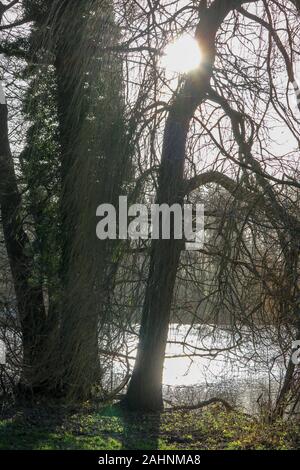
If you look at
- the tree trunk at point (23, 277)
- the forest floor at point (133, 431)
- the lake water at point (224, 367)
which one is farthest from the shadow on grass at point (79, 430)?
the tree trunk at point (23, 277)

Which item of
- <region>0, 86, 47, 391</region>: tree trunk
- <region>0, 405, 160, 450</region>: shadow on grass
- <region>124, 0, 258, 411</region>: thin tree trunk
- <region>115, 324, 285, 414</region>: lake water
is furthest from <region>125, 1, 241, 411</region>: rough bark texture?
<region>0, 86, 47, 391</region>: tree trunk

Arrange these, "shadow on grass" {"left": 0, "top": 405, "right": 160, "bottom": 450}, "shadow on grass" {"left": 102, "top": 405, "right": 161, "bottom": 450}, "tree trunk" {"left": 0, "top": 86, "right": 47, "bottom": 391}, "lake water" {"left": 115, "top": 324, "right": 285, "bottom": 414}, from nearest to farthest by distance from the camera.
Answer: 1. "shadow on grass" {"left": 0, "top": 405, "right": 160, "bottom": 450}
2. "shadow on grass" {"left": 102, "top": 405, "right": 161, "bottom": 450}
3. "lake water" {"left": 115, "top": 324, "right": 285, "bottom": 414}
4. "tree trunk" {"left": 0, "top": 86, "right": 47, "bottom": 391}

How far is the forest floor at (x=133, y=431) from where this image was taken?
25.6ft

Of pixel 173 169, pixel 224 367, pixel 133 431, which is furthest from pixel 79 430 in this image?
pixel 224 367

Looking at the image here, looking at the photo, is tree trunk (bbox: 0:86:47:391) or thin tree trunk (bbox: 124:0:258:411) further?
tree trunk (bbox: 0:86:47:391)

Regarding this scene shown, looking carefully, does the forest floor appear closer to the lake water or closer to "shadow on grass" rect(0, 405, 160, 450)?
"shadow on grass" rect(0, 405, 160, 450)

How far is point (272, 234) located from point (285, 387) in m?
1.65

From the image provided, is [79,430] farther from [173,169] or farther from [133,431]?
[173,169]

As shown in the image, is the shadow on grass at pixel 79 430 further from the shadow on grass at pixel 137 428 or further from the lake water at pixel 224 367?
the lake water at pixel 224 367

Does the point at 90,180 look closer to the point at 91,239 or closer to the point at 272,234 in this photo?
the point at 91,239

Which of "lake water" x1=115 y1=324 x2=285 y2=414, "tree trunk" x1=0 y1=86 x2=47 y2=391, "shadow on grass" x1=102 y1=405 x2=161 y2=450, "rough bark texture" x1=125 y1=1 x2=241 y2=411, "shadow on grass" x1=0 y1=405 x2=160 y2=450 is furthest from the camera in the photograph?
"tree trunk" x1=0 y1=86 x2=47 y2=391

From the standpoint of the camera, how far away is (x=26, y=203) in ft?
38.3

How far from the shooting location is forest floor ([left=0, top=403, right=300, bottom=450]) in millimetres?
7797

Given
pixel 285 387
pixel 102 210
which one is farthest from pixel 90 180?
pixel 285 387
